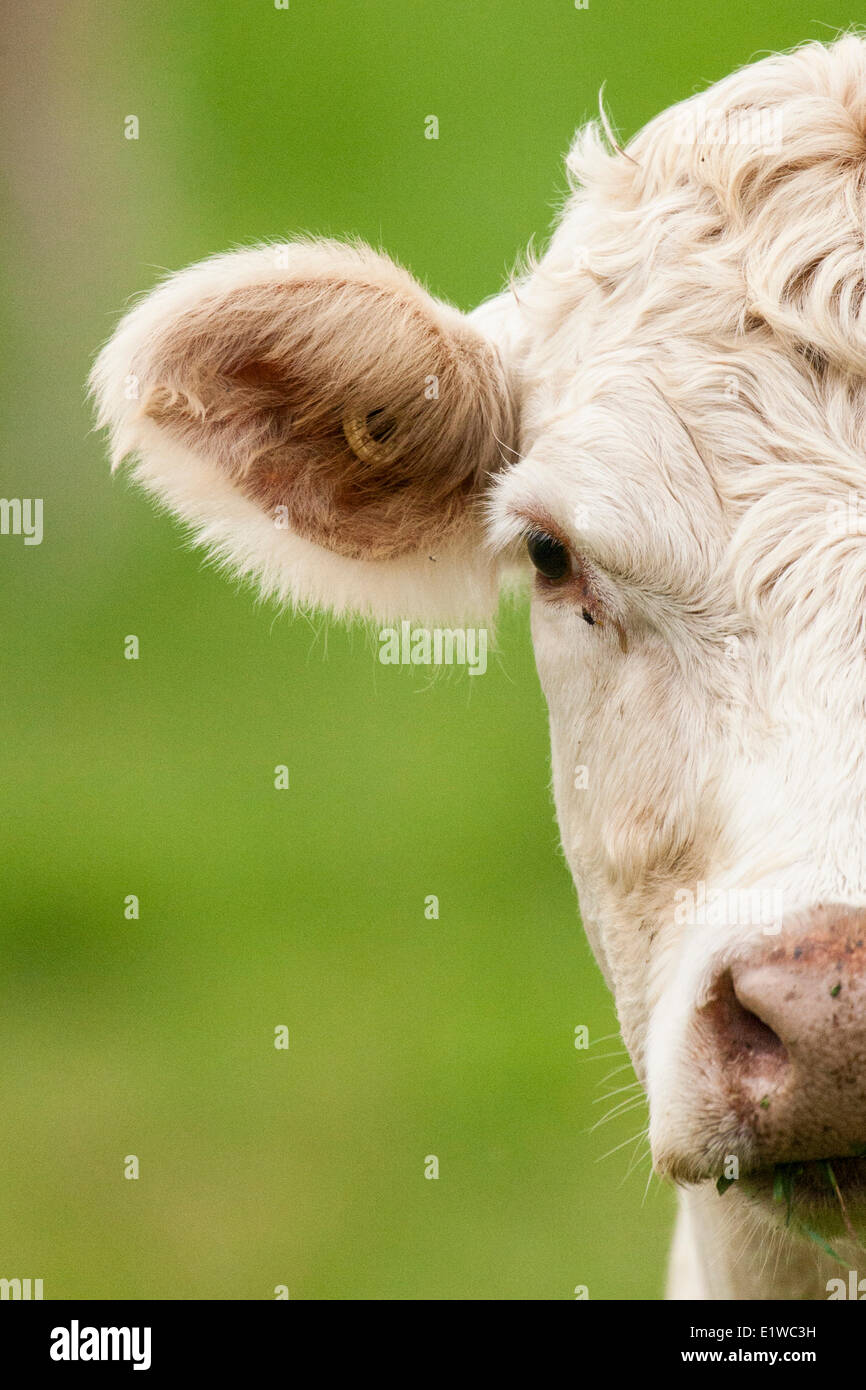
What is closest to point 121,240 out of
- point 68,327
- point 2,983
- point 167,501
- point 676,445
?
point 68,327

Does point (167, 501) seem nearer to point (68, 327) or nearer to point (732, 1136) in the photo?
point (732, 1136)

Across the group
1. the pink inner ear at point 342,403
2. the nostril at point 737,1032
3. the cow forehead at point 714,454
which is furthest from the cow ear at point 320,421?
the nostril at point 737,1032

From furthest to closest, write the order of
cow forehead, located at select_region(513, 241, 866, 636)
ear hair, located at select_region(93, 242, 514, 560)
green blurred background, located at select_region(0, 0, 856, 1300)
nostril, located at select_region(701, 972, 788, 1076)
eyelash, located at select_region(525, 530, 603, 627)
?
green blurred background, located at select_region(0, 0, 856, 1300), ear hair, located at select_region(93, 242, 514, 560), eyelash, located at select_region(525, 530, 603, 627), cow forehead, located at select_region(513, 241, 866, 636), nostril, located at select_region(701, 972, 788, 1076)

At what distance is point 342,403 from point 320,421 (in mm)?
88

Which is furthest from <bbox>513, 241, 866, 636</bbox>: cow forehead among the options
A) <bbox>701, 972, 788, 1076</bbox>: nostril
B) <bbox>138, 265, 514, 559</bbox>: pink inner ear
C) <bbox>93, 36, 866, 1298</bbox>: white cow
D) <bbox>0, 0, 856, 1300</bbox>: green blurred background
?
<bbox>0, 0, 856, 1300</bbox>: green blurred background

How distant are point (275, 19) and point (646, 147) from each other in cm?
1376

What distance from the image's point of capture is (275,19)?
50.5 ft

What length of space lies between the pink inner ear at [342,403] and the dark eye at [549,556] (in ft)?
1.71

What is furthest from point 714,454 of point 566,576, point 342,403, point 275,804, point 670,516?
point 275,804

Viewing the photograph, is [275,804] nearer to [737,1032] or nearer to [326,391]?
[326,391]

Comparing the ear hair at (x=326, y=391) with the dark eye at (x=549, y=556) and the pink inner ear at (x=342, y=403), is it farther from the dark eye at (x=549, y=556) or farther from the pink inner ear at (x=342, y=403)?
the dark eye at (x=549, y=556)

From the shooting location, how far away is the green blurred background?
693cm

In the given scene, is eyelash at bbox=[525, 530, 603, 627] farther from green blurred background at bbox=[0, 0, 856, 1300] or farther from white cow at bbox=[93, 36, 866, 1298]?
green blurred background at bbox=[0, 0, 856, 1300]

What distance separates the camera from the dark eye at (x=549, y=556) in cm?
279
